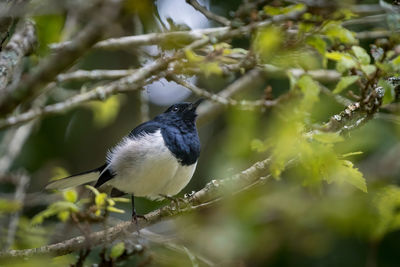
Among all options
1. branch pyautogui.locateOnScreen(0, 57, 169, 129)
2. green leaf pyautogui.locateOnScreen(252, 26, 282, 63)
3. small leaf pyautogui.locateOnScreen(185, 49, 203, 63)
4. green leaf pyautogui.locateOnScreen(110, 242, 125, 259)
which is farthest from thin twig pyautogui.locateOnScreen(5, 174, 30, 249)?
green leaf pyautogui.locateOnScreen(252, 26, 282, 63)

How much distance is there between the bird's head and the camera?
4.45 meters

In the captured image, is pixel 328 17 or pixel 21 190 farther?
pixel 21 190

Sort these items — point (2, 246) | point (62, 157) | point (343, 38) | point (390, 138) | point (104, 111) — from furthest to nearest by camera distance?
point (62, 157), point (390, 138), point (104, 111), point (2, 246), point (343, 38)

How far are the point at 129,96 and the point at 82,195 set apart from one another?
292cm

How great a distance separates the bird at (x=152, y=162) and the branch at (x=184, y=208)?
1.69 feet

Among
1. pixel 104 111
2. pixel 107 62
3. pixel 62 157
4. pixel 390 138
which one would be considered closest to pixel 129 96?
pixel 107 62

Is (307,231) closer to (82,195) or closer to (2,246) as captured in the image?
(82,195)

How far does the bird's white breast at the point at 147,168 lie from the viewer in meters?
3.94

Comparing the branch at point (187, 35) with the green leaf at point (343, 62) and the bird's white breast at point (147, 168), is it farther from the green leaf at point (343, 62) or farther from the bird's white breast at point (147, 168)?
the bird's white breast at point (147, 168)

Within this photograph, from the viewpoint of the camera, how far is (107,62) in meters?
7.13

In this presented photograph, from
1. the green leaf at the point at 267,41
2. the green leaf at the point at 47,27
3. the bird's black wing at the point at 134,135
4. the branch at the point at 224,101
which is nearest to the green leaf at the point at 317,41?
the green leaf at the point at 267,41

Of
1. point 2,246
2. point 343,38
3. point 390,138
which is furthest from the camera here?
point 390,138

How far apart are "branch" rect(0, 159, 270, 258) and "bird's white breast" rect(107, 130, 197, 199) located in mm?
514

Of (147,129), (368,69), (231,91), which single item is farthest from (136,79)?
(231,91)
